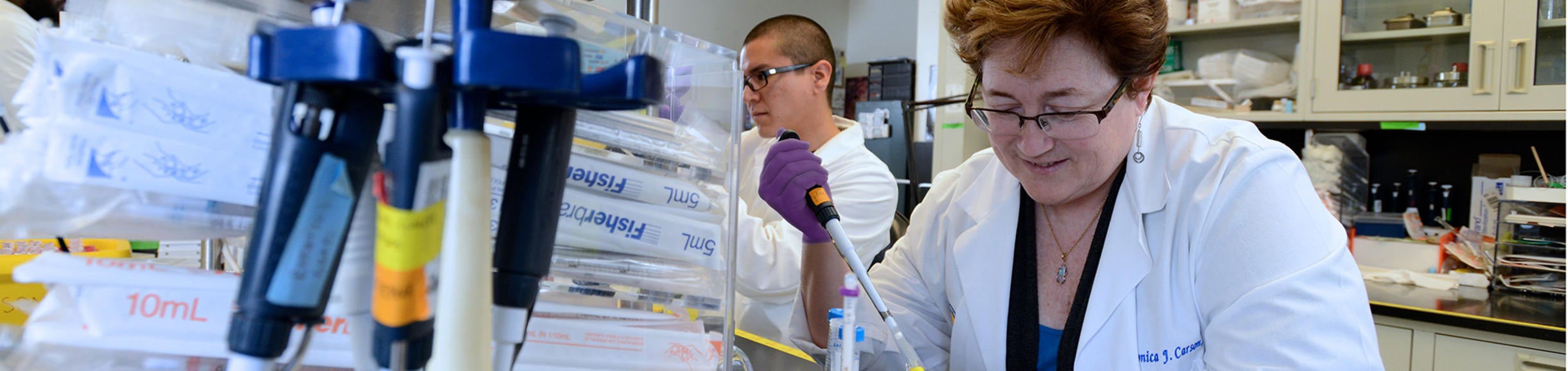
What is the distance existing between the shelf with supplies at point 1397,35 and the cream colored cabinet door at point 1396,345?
3.15ft

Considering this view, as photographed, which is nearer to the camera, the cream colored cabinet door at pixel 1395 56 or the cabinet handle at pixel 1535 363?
the cabinet handle at pixel 1535 363

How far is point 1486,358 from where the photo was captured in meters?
1.98

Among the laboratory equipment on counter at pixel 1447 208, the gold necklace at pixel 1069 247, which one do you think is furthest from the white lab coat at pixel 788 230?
the laboratory equipment on counter at pixel 1447 208

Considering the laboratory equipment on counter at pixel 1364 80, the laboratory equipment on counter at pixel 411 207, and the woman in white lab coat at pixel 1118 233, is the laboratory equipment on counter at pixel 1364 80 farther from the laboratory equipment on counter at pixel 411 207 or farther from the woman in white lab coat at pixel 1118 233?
the laboratory equipment on counter at pixel 411 207

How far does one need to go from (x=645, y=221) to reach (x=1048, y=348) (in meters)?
0.76

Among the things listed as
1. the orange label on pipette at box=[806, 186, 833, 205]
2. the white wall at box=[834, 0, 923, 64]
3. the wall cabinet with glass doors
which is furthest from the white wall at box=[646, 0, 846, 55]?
the orange label on pipette at box=[806, 186, 833, 205]

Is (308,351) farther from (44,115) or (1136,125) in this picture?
(1136,125)

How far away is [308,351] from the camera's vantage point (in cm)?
52

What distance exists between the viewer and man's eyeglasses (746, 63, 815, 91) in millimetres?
2156

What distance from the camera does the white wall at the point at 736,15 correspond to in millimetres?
5414

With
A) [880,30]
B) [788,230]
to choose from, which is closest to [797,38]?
[788,230]

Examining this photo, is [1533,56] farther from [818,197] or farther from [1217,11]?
[818,197]

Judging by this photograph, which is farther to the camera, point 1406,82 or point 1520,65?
point 1406,82

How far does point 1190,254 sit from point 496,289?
3.06 ft
